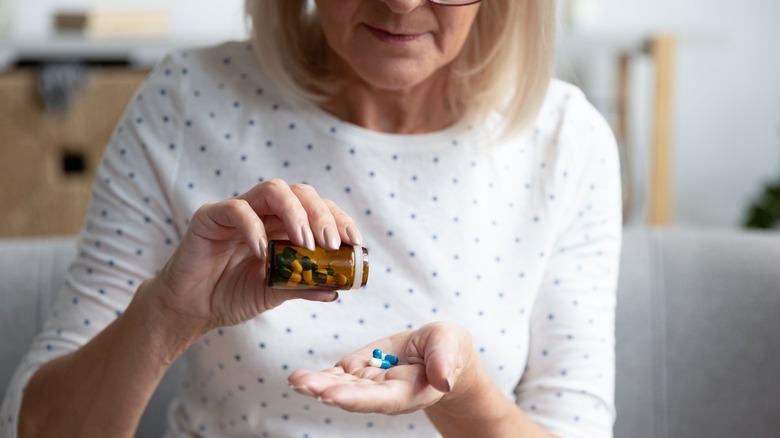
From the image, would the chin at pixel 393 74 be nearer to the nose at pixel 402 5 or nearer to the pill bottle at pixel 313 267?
the nose at pixel 402 5

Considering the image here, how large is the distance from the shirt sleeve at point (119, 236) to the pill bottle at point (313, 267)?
0.34 metres

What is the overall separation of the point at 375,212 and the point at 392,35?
225 millimetres

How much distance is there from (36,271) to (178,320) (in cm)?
56

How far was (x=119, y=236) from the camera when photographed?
0.93 metres

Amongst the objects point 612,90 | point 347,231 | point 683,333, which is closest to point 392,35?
point 347,231

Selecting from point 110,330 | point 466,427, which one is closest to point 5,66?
point 110,330

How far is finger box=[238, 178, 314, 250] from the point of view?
64cm

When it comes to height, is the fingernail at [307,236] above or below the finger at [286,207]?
below

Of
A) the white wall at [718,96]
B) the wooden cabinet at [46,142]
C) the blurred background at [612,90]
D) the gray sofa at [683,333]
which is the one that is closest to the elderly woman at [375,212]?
the gray sofa at [683,333]

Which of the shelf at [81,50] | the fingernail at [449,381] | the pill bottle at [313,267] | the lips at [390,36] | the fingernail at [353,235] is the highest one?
the shelf at [81,50]

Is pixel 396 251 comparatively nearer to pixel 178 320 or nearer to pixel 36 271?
pixel 178 320

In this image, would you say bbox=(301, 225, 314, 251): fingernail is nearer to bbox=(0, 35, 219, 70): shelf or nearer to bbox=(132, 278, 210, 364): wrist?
bbox=(132, 278, 210, 364): wrist

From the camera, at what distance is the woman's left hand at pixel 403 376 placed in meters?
0.57

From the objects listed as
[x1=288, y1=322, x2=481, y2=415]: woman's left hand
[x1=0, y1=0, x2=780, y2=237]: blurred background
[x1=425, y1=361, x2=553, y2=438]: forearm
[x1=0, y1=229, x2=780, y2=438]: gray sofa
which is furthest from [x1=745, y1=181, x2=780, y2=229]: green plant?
[x1=288, y1=322, x2=481, y2=415]: woman's left hand
